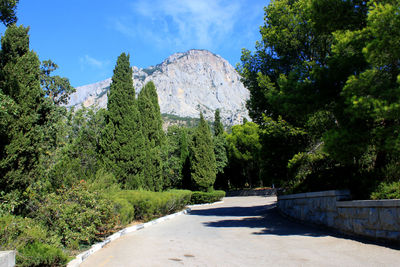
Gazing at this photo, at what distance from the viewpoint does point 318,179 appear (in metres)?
11.0

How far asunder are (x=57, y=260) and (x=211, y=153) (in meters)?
24.5

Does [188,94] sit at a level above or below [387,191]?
above

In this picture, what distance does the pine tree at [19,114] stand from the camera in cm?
764

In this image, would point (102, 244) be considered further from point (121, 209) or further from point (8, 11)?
point (8, 11)

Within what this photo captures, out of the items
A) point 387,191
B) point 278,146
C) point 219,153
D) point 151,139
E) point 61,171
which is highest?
point 219,153

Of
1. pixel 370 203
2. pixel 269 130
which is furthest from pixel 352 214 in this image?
pixel 269 130

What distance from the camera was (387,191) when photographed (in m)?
7.03

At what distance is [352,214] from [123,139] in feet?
37.8

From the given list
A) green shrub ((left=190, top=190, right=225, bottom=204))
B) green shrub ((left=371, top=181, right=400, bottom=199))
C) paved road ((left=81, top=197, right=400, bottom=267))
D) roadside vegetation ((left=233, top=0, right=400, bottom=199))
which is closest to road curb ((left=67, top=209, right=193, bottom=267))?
paved road ((left=81, top=197, right=400, bottom=267))

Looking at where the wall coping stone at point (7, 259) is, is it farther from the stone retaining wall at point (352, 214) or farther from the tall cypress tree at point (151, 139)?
the tall cypress tree at point (151, 139)

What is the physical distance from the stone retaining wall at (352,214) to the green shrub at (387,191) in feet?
1.32

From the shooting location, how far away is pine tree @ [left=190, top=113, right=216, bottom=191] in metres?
28.2

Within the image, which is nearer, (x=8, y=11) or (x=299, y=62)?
(x=8, y=11)

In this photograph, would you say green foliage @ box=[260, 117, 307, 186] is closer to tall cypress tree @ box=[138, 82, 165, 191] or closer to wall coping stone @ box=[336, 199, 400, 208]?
wall coping stone @ box=[336, 199, 400, 208]
